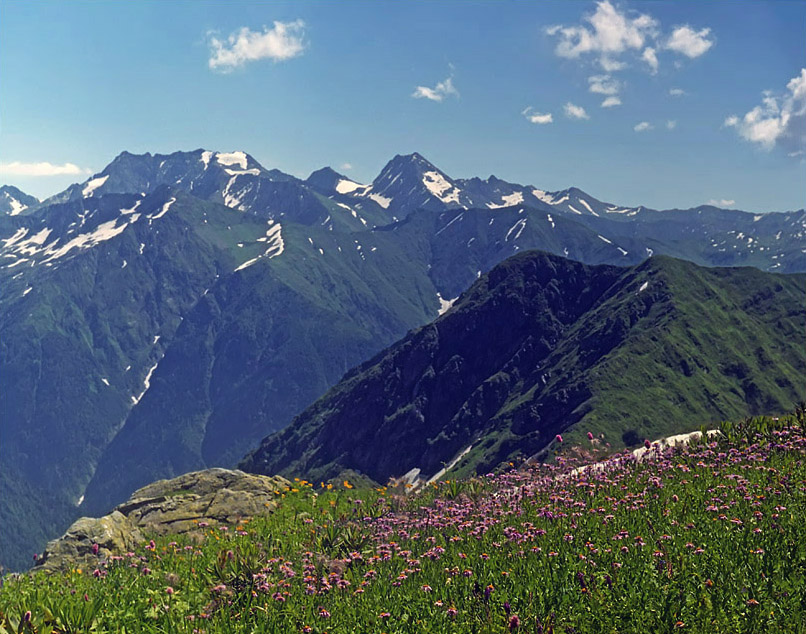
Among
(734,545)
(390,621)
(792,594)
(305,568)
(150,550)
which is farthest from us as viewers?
(150,550)

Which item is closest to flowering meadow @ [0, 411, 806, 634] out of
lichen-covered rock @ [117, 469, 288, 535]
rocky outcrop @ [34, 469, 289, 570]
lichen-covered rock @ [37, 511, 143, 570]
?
lichen-covered rock @ [37, 511, 143, 570]

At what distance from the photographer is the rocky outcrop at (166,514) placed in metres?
17.1

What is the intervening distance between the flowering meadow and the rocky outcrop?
8.37 feet

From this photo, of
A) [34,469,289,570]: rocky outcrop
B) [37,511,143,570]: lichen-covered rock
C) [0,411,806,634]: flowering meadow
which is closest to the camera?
[0,411,806,634]: flowering meadow

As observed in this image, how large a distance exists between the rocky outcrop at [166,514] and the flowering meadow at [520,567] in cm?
255

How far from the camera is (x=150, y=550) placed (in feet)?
46.8

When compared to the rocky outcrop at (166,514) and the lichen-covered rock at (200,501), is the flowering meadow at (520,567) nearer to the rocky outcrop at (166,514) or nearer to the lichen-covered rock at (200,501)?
the rocky outcrop at (166,514)

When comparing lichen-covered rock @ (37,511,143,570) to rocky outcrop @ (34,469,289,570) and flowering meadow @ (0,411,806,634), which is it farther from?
flowering meadow @ (0,411,806,634)

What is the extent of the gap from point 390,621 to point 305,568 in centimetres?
288

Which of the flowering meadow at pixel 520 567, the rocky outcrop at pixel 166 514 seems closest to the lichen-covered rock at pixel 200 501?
the rocky outcrop at pixel 166 514

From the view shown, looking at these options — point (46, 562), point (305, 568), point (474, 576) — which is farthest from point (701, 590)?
point (46, 562)

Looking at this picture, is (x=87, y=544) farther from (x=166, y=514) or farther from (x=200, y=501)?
(x=200, y=501)

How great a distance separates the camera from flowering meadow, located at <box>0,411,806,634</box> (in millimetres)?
8586

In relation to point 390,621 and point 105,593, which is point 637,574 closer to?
point 390,621
